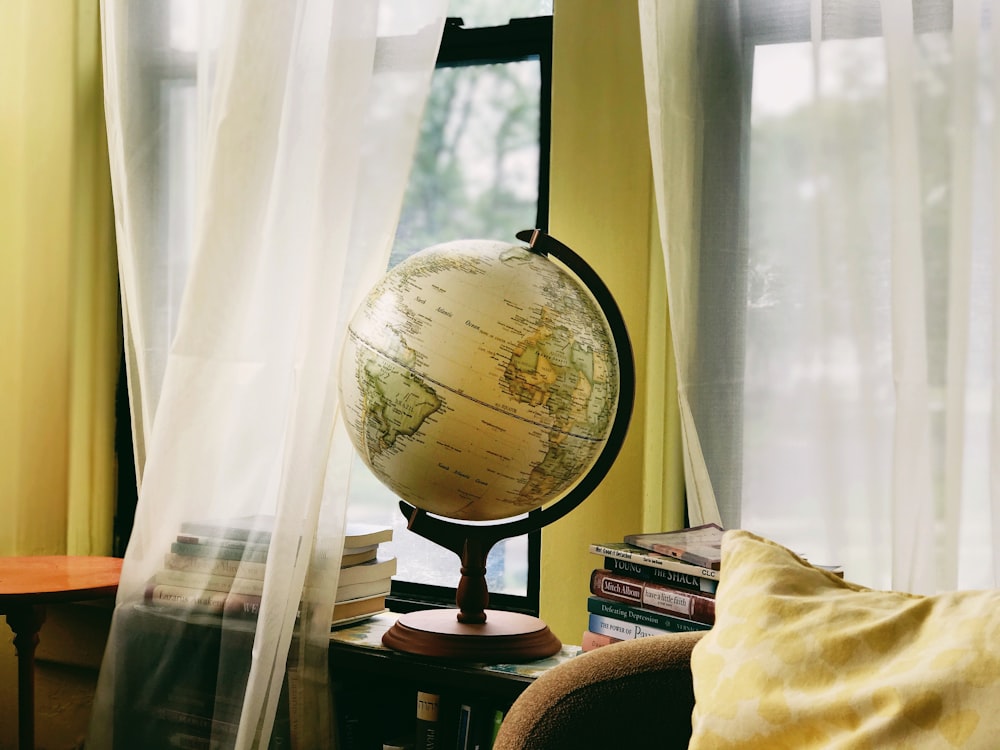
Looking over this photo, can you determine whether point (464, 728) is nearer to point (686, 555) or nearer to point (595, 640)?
point (595, 640)

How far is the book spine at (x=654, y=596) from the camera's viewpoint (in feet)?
4.19

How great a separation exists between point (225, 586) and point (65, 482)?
771 millimetres

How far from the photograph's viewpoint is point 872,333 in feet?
4.59

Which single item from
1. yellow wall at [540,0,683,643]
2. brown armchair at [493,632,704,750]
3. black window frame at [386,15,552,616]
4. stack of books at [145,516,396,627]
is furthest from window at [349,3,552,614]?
brown armchair at [493,632,704,750]

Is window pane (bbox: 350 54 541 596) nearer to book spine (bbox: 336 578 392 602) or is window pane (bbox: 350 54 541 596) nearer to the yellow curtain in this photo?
book spine (bbox: 336 578 392 602)

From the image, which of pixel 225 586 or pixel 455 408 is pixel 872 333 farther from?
pixel 225 586

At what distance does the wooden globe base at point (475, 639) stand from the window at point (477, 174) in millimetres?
465

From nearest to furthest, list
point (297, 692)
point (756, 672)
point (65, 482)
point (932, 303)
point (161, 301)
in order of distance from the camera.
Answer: point (756, 672)
point (932, 303)
point (297, 692)
point (161, 301)
point (65, 482)

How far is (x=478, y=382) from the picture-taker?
4.12 ft

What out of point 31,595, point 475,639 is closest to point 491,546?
point 475,639

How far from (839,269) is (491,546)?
66cm

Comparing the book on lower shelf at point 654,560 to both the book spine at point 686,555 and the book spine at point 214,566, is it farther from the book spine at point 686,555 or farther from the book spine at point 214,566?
the book spine at point 214,566

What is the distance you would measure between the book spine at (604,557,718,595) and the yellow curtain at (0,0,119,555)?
1.31 metres

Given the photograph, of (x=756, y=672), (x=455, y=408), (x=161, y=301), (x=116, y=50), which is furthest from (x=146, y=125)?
(x=756, y=672)
